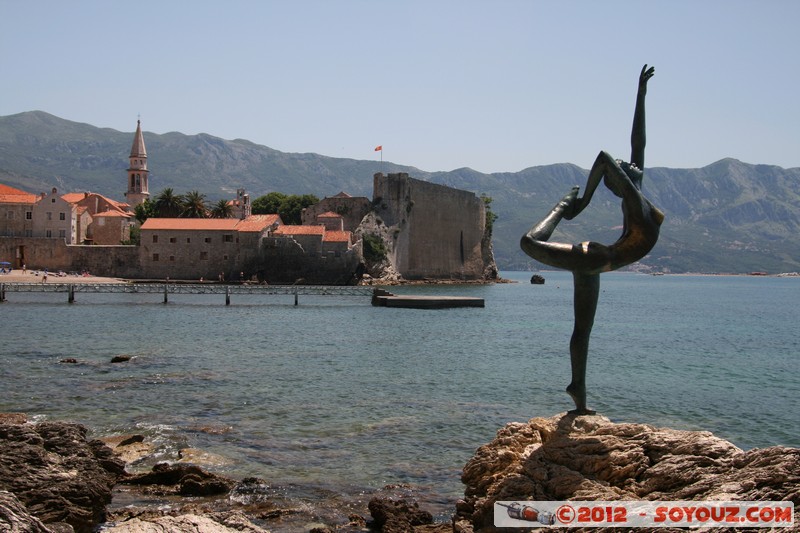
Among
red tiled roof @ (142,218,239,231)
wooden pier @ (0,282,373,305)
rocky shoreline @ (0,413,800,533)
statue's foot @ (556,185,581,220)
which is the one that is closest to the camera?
rocky shoreline @ (0,413,800,533)

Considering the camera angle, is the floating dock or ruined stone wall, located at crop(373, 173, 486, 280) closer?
the floating dock

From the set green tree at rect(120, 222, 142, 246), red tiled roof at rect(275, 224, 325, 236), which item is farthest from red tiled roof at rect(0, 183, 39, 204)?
red tiled roof at rect(275, 224, 325, 236)

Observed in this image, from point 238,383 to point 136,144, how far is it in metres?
68.2

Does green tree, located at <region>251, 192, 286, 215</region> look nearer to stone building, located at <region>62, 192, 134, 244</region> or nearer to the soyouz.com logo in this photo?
stone building, located at <region>62, 192, 134, 244</region>

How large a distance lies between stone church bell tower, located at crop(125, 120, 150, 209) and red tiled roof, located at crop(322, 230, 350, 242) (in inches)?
1047

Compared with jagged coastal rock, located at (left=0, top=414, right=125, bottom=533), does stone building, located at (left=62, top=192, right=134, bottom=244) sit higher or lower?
higher

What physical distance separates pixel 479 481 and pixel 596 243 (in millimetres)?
2069

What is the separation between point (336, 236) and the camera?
2459 inches

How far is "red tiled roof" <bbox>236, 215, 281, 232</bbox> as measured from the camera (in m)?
61.7

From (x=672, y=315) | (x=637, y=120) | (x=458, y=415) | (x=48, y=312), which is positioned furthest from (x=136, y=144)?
(x=637, y=120)

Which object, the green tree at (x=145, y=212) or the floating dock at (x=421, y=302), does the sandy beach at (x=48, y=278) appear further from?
the floating dock at (x=421, y=302)

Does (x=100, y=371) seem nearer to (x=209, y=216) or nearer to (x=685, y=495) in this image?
(x=685, y=495)

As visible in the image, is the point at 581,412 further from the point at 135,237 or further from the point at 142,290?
the point at 135,237

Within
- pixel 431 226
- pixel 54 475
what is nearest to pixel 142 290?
pixel 431 226
